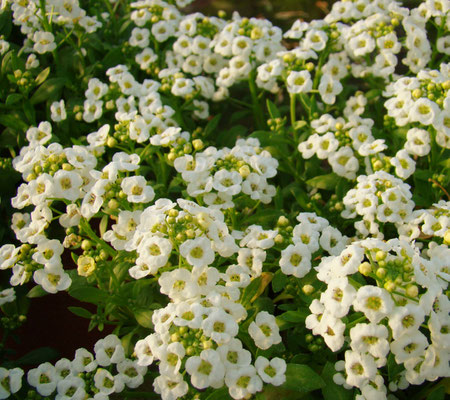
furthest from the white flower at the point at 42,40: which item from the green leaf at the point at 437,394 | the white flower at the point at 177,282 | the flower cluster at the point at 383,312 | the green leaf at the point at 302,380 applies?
the green leaf at the point at 437,394

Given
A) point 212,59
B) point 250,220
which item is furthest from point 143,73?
point 250,220

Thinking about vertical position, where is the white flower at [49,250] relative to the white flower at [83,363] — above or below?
above

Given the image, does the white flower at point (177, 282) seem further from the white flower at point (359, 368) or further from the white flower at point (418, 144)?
the white flower at point (418, 144)

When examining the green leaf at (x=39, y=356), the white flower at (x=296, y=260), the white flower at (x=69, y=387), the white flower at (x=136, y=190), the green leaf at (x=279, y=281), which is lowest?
the green leaf at (x=39, y=356)

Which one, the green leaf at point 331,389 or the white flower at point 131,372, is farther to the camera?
the white flower at point 131,372

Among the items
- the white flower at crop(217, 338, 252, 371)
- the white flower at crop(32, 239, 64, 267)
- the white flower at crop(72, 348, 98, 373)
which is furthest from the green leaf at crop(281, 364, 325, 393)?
the white flower at crop(32, 239, 64, 267)

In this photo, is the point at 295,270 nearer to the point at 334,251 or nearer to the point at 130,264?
the point at 334,251
